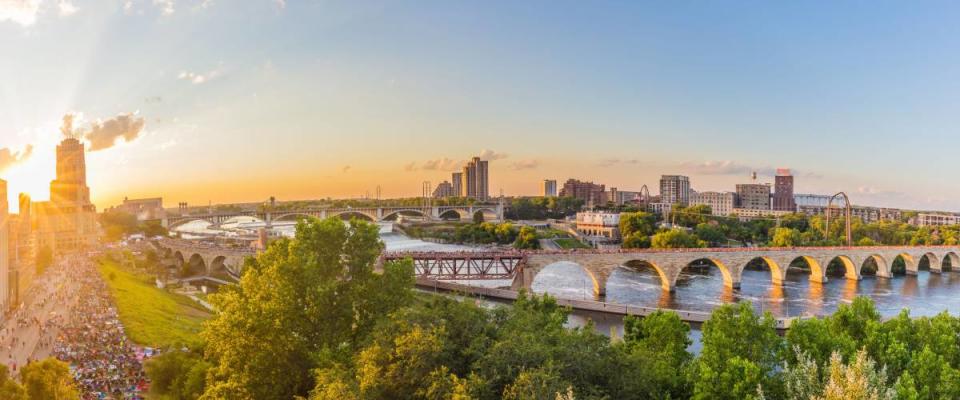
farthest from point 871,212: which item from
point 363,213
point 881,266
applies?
point 363,213

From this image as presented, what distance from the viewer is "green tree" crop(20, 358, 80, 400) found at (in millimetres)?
18328

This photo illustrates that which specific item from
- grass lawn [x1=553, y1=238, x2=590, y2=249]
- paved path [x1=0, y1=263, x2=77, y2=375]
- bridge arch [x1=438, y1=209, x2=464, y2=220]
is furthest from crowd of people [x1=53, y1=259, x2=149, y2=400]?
bridge arch [x1=438, y1=209, x2=464, y2=220]

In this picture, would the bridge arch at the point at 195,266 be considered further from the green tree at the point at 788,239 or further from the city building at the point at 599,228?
the green tree at the point at 788,239

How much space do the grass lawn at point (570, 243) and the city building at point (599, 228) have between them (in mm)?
2309

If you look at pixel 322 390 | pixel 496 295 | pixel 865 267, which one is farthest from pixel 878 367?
pixel 865 267

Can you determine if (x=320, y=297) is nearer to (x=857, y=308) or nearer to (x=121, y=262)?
(x=857, y=308)

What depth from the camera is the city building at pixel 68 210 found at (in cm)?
9912

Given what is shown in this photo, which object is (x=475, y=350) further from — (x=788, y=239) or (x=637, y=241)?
(x=637, y=241)

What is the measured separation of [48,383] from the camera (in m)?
18.4

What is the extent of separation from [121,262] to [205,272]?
1112cm

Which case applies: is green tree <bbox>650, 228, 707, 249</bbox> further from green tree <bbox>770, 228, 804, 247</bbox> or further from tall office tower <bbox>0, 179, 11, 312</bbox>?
tall office tower <bbox>0, 179, 11, 312</bbox>

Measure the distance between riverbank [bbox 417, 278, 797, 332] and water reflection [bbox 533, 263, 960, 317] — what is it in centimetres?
358

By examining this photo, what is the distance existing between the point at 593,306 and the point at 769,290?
1988 centimetres

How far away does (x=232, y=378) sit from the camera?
51.6ft
